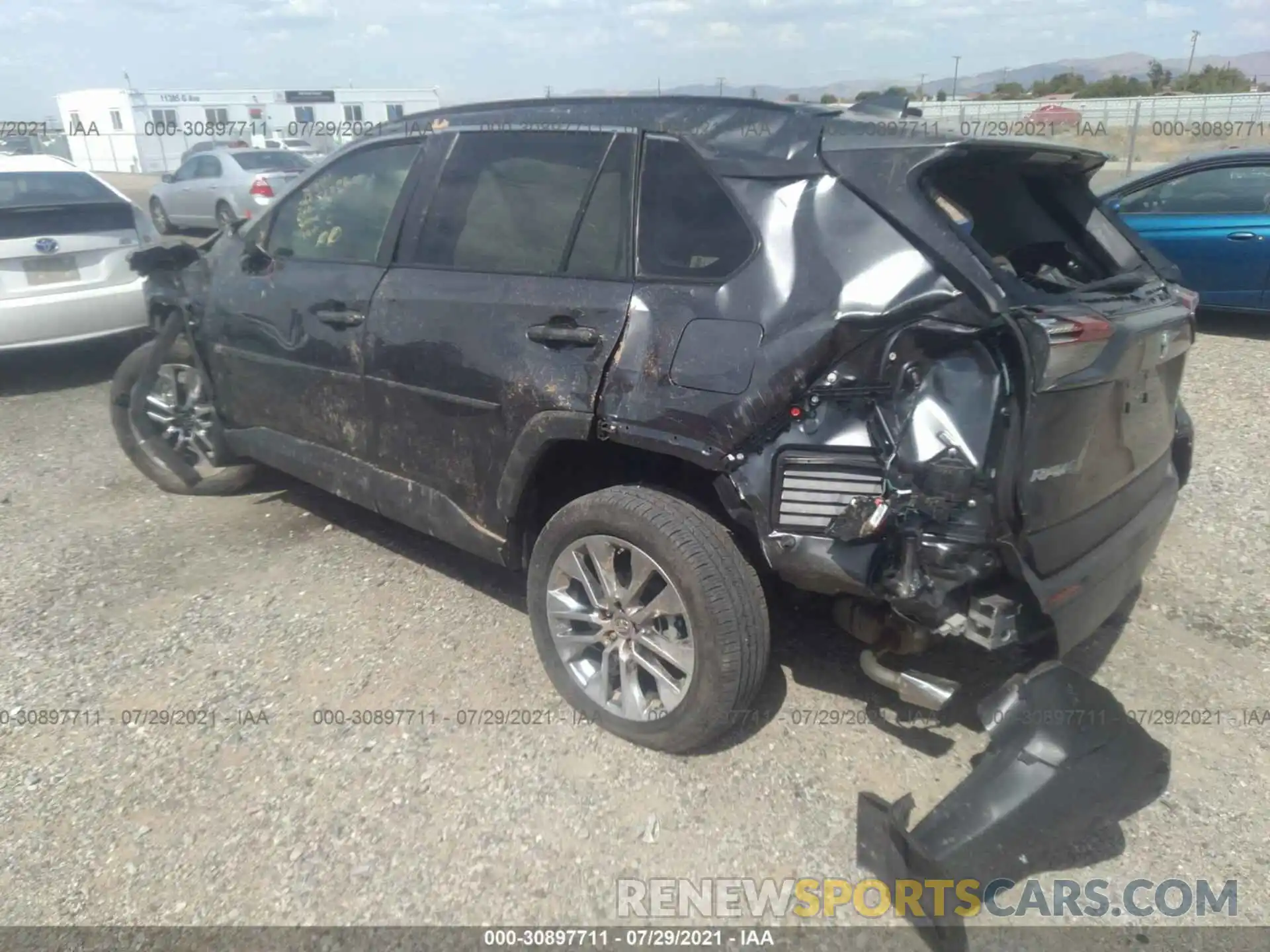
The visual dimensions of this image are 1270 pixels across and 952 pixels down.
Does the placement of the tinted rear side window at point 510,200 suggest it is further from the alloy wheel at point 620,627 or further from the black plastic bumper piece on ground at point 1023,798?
the black plastic bumper piece on ground at point 1023,798

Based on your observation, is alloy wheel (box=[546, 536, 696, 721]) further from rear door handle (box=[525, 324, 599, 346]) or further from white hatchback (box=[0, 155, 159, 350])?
white hatchback (box=[0, 155, 159, 350])

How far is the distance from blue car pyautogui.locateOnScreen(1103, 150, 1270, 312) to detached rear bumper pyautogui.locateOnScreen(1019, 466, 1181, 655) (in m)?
5.22

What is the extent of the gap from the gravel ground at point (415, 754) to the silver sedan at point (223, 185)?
1196 cm

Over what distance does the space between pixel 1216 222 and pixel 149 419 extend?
786 cm

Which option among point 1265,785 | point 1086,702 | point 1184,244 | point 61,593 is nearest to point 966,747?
point 1086,702

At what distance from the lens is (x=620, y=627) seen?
9.85 ft

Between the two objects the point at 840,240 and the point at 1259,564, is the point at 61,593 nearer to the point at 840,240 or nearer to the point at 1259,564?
the point at 840,240

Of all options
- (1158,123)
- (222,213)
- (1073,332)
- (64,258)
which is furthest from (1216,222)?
(1158,123)

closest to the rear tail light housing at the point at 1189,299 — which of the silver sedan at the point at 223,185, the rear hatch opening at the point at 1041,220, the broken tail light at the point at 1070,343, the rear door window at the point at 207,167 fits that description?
the rear hatch opening at the point at 1041,220

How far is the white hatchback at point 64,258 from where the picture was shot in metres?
6.44

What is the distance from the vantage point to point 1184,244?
765cm

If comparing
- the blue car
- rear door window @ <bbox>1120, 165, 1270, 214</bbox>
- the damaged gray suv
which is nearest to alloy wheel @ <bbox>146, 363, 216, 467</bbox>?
the damaged gray suv

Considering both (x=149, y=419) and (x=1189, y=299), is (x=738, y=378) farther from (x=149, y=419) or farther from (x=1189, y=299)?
(x=149, y=419)

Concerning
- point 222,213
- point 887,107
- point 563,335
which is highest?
point 887,107
